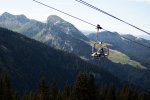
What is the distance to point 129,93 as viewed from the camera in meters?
126

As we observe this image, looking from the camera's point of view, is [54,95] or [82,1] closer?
[82,1]

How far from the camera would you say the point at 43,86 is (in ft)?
355

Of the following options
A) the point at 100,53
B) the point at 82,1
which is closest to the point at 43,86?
the point at 100,53

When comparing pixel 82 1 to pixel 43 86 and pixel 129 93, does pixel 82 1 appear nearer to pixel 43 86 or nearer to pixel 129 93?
pixel 43 86

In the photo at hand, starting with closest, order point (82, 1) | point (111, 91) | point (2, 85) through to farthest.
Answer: point (82, 1)
point (2, 85)
point (111, 91)

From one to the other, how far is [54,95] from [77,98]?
31338 millimetres

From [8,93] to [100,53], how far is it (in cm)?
7982

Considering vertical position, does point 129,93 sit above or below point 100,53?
below

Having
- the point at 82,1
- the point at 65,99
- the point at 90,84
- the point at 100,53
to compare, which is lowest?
the point at 65,99

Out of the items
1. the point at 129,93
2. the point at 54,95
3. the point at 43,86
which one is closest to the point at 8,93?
the point at 43,86

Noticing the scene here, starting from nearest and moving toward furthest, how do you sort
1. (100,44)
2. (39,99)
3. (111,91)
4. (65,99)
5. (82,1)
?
(82,1) < (100,44) < (39,99) < (111,91) < (65,99)

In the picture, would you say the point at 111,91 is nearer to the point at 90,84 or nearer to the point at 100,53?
the point at 90,84

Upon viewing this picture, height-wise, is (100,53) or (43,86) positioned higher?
(100,53)

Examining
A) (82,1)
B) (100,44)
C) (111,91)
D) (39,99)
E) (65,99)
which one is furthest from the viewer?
(65,99)
